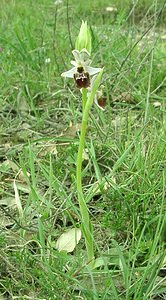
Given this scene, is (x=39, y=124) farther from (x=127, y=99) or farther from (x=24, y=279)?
(x=24, y=279)

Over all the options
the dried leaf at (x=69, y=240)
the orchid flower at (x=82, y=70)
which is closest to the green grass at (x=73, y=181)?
the dried leaf at (x=69, y=240)

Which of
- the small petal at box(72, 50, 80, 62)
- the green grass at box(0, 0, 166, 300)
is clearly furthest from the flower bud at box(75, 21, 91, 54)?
the green grass at box(0, 0, 166, 300)

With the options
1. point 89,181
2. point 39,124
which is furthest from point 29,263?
point 39,124

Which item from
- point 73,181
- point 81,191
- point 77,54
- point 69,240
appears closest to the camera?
point 77,54

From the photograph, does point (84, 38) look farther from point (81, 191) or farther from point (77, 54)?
point (81, 191)

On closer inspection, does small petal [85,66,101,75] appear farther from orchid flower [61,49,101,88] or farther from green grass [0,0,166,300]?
green grass [0,0,166,300]

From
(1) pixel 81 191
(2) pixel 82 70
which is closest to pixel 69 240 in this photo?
(1) pixel 81 191

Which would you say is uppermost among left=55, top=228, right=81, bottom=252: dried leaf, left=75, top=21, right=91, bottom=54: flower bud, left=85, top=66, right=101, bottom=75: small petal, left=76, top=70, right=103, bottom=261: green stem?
left=75, top=21, right=91, bottom=54: flower bud
